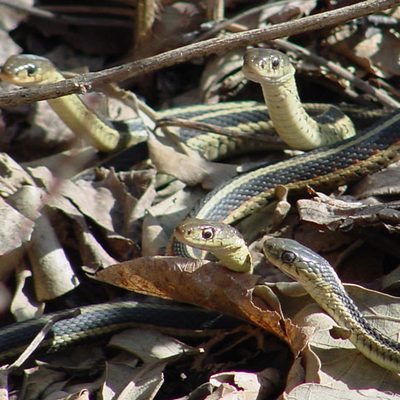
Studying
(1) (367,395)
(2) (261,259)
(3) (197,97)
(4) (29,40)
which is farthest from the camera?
(4) (29,40)

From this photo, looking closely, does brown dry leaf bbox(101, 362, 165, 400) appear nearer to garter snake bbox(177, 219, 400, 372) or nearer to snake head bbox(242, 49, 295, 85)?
garter snake bbox(177, 219, 400, 372)

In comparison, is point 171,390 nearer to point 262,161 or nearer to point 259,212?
point 259,212

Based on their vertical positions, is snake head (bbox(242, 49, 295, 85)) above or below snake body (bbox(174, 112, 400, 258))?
above

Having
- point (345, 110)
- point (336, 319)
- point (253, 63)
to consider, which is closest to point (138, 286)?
point (336, 319)

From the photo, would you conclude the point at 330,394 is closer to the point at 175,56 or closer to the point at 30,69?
the point at 175,56

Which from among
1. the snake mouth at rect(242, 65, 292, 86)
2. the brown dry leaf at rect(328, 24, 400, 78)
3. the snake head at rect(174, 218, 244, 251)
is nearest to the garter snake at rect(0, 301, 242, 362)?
the snake head at rect(174, 218, 244, 251)

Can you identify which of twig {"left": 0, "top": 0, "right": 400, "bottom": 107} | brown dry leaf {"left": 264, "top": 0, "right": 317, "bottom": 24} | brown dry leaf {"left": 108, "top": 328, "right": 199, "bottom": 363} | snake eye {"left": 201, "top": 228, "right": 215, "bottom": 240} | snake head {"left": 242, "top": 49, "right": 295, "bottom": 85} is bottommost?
brown dry leaf {"left": 108, "top": 328, "right": 199, "bottom": 363}

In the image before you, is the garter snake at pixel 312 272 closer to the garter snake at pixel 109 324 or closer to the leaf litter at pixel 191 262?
the leaf litter at pixel 191 262
